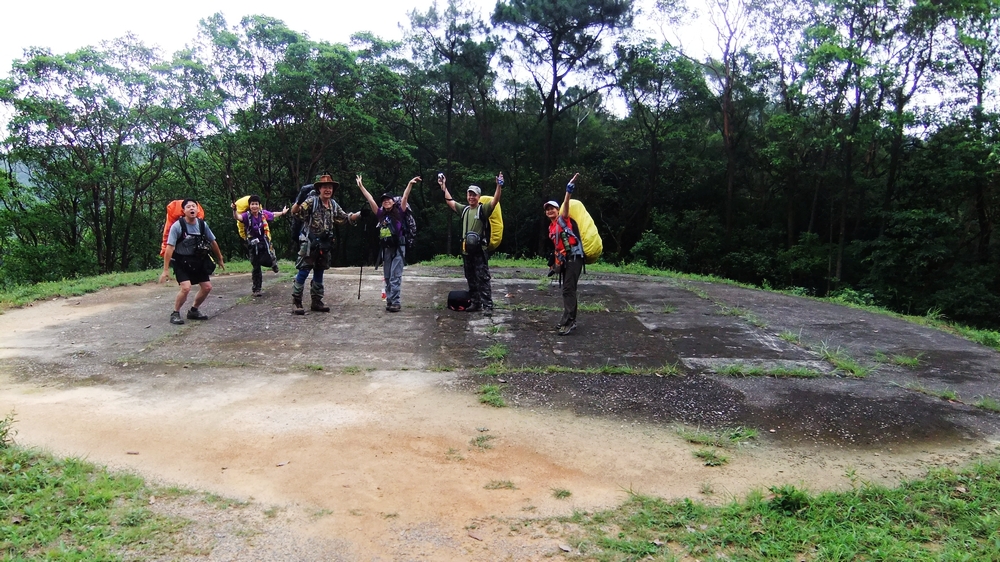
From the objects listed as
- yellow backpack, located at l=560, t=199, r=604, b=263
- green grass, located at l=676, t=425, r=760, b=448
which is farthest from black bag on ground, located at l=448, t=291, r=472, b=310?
green grass, located at l=676, t=425, r=760, b=448

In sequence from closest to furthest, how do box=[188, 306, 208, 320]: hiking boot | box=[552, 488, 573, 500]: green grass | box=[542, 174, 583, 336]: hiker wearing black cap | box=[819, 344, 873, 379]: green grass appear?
box=[552, 488, 573, 500]: green grass → box=[819, 344, 873, 379]: green grass → box=[542, 174, 583, 336]: hiker wearing black cap → box=[188, 306, 208, 320]: hiking boot

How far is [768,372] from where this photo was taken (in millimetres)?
5637

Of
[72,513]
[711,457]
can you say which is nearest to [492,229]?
[711,457]

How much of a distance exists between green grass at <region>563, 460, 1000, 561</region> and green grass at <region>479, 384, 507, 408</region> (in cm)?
163

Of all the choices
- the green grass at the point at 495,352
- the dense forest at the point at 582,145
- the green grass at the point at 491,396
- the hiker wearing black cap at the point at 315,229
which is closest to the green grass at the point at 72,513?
the green grass at the point at 491,396

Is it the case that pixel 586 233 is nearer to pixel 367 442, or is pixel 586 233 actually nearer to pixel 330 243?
pixel 330 243

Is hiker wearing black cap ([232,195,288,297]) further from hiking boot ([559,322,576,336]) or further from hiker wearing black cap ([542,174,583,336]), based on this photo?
hiking boot ([559,322,576,336])

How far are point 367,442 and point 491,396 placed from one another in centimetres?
125

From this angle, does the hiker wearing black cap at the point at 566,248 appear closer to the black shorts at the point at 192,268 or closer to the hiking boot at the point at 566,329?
the hiking boot at the point at 566,329

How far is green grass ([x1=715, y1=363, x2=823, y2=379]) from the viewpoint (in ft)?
18.3

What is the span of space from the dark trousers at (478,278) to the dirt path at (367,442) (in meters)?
1.68

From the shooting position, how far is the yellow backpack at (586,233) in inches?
265

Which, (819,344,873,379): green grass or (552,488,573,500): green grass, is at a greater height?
(819,344,873,379): green grass

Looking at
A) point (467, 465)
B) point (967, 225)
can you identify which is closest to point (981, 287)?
→ point (967, 225)
